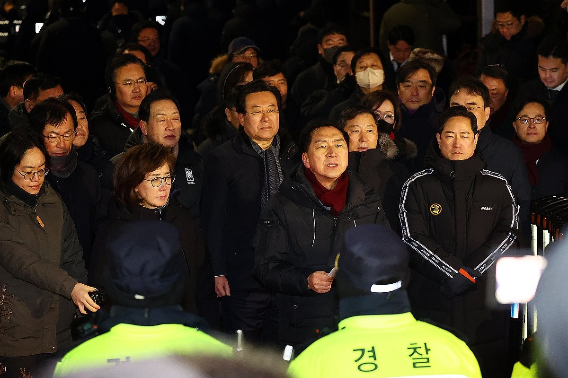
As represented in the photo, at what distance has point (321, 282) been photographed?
20.4ft

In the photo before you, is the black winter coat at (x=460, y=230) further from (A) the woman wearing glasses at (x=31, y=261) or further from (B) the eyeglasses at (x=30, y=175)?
(B) the eyeglasses at (x=30, y=175)

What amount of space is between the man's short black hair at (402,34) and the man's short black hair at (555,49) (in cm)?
198

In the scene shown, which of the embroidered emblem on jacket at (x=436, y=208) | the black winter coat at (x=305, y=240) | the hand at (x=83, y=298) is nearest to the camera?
the hand at (x=83, y=298)

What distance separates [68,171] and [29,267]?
1.05 meters

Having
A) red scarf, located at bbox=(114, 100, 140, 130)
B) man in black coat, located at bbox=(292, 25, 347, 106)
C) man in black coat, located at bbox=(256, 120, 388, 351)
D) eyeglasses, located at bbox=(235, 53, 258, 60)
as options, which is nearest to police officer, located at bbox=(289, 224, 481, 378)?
man in black coat, located at bbox=(256, 120, 388, 351)

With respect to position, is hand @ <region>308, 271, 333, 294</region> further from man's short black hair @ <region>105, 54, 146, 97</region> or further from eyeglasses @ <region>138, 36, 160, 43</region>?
eyeglasses @ <region>138, 36, 160, 43</region>

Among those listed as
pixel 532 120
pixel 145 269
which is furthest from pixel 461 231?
pixel 145 269

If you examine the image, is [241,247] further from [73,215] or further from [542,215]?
[542,215]

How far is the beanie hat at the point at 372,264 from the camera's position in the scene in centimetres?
412

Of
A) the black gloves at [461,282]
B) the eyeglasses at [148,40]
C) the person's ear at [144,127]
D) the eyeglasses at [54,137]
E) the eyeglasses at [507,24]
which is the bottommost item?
the black gloves at [461,282]

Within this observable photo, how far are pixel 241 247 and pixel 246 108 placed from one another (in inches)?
36.5

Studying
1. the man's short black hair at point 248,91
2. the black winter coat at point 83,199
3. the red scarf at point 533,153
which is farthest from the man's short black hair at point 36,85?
the red scarf at point 533,153

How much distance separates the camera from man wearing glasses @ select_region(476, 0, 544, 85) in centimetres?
1140

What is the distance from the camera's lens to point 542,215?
7.24 m
